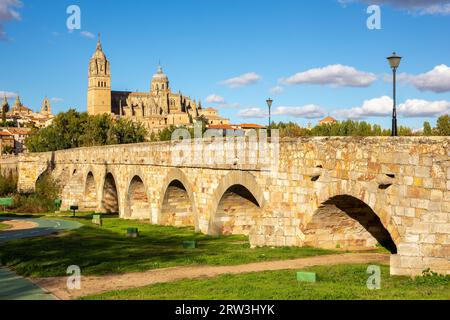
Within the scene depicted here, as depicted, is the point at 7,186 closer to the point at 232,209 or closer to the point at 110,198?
the point at 110,198

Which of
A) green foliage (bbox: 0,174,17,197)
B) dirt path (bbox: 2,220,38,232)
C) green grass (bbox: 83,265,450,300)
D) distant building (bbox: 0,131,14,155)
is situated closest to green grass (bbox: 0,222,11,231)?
dirt path (bbox: 2,220,38,232)

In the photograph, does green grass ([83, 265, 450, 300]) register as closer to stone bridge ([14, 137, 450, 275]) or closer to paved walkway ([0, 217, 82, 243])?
stone bridge ([14, 137, 450, 275])

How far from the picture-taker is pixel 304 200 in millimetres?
14820

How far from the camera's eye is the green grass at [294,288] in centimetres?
883

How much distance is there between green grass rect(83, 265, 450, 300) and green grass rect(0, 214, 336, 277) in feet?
8.29

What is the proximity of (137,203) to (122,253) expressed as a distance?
16.0 meters

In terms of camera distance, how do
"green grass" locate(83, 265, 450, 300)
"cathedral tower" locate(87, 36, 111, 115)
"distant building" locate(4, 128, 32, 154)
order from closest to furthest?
1. "green grass" locate(83, 265, 450, 300)
2. "distant building" locate(4, 128, 32, 154)
3. "cathedral tower" locate(87, 36, 111, 115)

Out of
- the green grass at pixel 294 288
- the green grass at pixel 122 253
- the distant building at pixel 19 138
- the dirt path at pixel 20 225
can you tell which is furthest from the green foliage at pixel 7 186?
the distant building at pixel 19 138

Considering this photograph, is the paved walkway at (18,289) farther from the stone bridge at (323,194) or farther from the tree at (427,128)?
the tree at (427,128)

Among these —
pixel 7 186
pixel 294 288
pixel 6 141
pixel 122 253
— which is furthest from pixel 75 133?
pixel 294 288

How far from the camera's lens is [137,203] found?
32.1 meters

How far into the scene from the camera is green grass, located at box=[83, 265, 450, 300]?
8828 millimetres

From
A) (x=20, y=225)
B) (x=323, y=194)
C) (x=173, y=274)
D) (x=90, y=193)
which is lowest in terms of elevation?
(x=20, y=225)

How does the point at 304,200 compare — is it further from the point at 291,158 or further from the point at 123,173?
the point at 123,173
